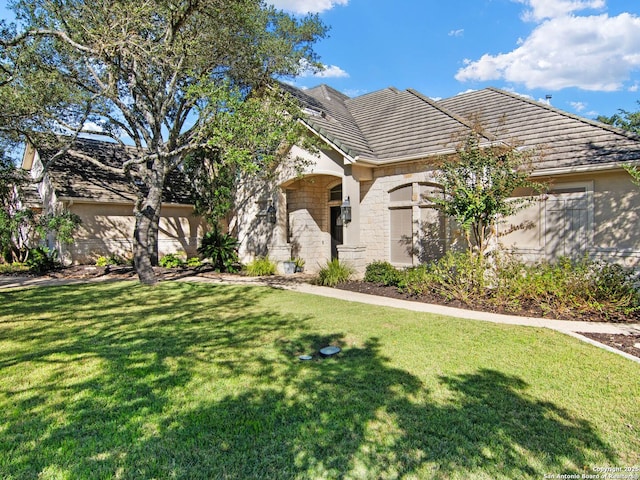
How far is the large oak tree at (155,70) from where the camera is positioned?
30.9ft

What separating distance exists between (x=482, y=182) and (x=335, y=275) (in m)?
5.14

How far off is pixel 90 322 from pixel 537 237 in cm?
1128

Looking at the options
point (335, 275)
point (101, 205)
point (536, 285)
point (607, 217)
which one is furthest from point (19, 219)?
point (607, 217)

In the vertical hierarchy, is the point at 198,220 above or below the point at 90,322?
above

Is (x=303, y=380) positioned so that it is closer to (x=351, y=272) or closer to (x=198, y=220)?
(x=351, y=272)

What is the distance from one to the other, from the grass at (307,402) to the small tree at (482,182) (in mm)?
3560

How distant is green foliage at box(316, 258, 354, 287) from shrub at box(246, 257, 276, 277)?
2.92 meters

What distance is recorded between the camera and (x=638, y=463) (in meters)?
A: 3.00

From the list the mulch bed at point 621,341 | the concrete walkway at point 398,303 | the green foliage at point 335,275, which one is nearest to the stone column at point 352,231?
the green foliage at point 335,275

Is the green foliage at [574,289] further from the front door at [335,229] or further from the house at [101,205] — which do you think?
the house at [101,205]

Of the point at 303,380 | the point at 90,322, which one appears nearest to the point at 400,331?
the point at 303,380

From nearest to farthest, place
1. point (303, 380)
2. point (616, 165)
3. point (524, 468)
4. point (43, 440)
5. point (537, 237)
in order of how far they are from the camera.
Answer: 1. point (524, 468)
2. point (43, 440)
3. point (303, 380)
4. point (616, 165)
5. point (537, 237)

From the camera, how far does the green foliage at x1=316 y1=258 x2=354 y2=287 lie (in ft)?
39.4

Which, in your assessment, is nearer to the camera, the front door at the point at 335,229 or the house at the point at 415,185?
the house at the point at 415,185
